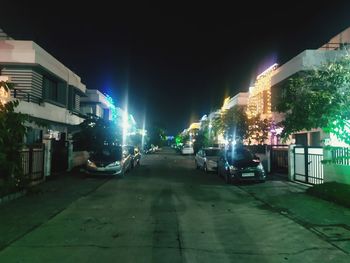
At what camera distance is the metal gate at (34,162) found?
16422 mm

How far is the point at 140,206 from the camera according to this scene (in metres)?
12.6

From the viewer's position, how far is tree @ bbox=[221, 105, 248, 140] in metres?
35.5

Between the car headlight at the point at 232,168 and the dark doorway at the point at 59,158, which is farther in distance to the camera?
the dark doorway at the point at 59,158

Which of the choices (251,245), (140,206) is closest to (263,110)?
(140,206)

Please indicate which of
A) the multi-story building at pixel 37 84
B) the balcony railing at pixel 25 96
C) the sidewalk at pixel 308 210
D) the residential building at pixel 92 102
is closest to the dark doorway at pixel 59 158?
the multi-story building at pixel 37 84

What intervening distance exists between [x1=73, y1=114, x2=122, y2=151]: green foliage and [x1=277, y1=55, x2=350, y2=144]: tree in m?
14.5

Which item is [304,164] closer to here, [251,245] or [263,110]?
[251,245]

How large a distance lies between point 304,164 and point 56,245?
532 inches

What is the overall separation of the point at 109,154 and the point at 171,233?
15.2 m

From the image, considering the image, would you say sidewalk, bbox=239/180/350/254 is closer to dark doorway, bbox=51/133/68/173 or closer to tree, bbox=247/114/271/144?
dark doorway, bbox=51/133/68/173

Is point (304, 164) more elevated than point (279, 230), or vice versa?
point (304, 164)

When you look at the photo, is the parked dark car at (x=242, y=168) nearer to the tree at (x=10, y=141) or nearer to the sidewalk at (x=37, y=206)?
the sidewalk at (x=37, y=206)

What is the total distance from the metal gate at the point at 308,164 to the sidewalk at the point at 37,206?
879 cm

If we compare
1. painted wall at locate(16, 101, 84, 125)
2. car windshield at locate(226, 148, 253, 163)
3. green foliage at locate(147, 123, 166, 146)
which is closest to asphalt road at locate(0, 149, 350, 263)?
car windshield at locate(226, 148, 253, 163)
